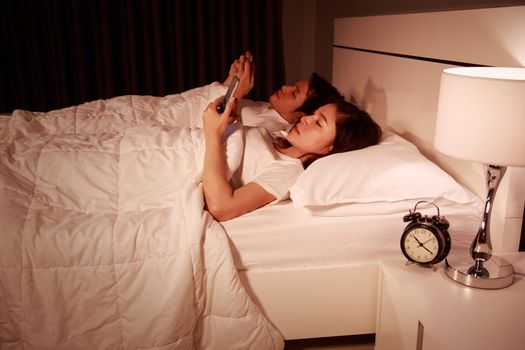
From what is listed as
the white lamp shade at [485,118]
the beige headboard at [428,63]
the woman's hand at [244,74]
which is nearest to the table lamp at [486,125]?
the white lamp shade at [485,118]

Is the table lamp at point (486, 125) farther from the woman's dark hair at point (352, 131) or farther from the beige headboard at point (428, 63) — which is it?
the woman's dark hair at point (352, 131)

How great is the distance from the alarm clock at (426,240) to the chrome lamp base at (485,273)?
5 centimetres

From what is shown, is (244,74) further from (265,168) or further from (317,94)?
(265,168)

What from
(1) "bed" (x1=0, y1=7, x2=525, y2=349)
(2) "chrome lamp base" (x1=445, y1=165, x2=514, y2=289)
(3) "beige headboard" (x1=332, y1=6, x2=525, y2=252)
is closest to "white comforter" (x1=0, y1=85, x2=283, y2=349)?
(1) "bed" (x1=0, y1=7, x2=525, y2=349)

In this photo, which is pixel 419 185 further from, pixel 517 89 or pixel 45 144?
pixel 45 144

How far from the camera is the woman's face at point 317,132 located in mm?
1703

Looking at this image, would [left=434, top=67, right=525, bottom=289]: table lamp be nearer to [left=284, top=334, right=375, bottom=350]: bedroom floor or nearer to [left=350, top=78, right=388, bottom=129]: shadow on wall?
[left=284, top=334, right=375, bottom=350]: bedroom floor

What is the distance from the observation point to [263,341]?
137 cm

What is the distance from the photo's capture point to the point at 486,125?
1.04 m

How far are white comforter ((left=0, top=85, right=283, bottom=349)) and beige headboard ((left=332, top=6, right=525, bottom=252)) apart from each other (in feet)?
2.55

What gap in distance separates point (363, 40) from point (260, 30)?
4.37 feet

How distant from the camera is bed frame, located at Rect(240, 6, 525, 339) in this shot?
52.5 inches

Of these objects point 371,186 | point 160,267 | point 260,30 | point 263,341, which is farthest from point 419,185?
point 260,30

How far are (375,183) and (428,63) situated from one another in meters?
0.56
